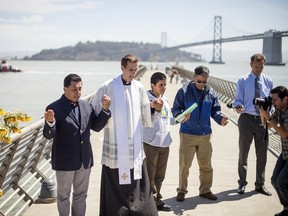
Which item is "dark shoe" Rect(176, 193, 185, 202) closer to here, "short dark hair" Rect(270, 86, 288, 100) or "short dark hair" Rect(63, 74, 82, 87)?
Result: "short dark hair" Rect(270, 86, 288, 100)

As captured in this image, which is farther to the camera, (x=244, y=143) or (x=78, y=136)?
(x=244, y=143)

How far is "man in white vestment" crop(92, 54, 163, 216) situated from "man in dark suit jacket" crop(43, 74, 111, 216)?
184 millimetres

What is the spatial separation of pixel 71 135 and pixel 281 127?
7.69ft

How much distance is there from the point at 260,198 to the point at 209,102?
5.04 feet

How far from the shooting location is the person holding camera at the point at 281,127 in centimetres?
436

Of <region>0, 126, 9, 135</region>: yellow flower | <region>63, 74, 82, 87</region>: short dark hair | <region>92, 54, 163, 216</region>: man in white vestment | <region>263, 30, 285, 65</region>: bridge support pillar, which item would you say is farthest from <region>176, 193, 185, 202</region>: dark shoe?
<region>263, 30, 285, 65</region>: bridge support pillar

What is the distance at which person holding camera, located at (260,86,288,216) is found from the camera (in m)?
4.36

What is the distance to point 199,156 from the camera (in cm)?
528

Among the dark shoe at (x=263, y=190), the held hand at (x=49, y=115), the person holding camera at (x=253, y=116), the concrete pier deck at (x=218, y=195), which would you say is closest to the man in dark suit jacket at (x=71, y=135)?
the held hand at (x=49, y=115)

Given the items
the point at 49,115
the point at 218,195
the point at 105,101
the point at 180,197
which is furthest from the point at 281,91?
the point at 49,115

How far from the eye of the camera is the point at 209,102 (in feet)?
16.7

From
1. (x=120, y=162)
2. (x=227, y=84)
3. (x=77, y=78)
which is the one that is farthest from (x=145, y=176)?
(x=227, y=84)

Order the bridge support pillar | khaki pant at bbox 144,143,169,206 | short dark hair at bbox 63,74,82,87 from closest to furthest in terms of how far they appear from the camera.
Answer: short dark hair at bbox 63,74,82,87, khaki pant at bbox 144,143,169,206, the bridge support pillar

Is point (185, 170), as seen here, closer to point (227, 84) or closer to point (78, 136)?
point (78, 136)
